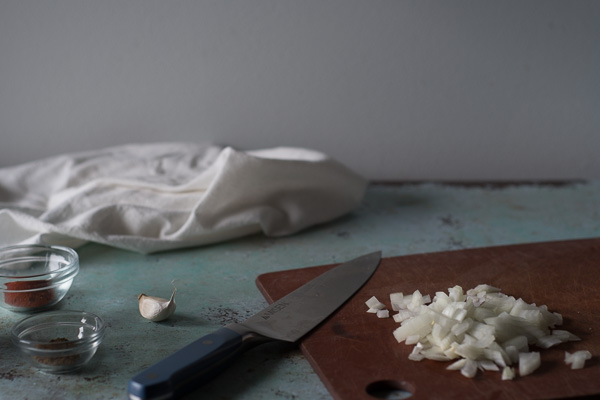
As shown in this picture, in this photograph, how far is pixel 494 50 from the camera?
5.99 feet

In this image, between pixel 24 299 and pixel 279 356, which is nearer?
pixel 279 356

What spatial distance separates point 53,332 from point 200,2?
1.07m

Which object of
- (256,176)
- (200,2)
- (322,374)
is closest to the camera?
(322,374)

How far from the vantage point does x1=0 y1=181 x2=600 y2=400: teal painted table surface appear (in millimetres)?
854

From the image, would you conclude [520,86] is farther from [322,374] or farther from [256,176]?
[322,374]

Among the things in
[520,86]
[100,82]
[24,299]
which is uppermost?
[520,86]

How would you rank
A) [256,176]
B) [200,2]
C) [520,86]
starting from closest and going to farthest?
1. [256,176]
2. [200,2]
3. [520,86]

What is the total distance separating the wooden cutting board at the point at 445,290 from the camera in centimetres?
81

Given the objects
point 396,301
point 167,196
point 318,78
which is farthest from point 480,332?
point 318,78

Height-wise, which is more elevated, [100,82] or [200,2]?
[200,2]

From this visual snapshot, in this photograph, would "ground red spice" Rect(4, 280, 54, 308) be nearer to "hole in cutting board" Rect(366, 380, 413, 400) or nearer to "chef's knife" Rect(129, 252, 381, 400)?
"chef's knife" Rect(129, 252, 381, 400)

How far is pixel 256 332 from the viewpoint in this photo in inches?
35.4

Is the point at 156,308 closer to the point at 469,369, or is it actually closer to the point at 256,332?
the point at 256,332

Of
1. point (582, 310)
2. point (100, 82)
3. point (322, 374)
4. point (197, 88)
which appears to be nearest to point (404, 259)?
point (582, 310)
